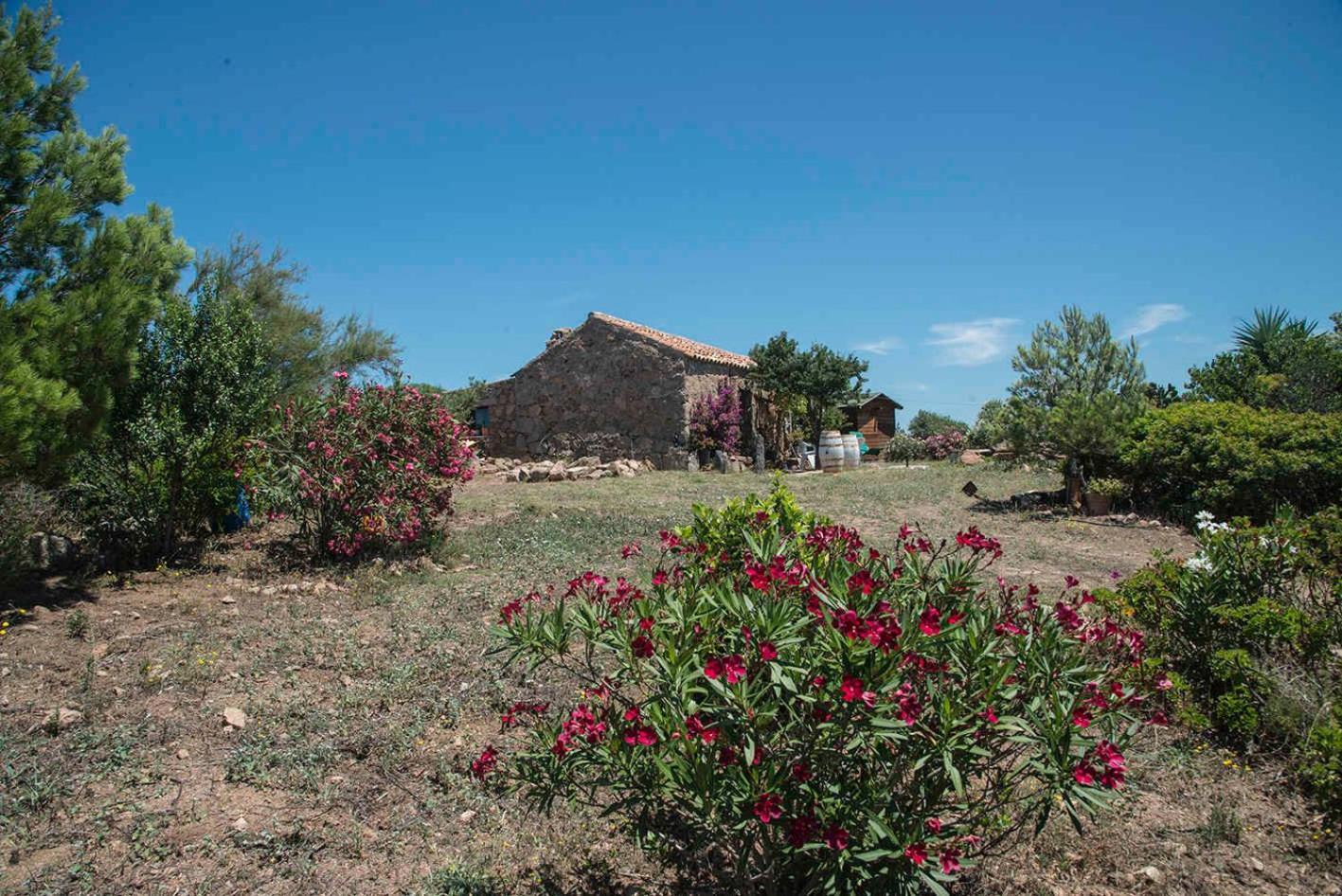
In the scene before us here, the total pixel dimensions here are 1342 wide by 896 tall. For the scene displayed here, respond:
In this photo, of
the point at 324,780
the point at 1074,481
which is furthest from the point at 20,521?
the point at 1074,481

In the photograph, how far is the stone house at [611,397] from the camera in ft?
65.7

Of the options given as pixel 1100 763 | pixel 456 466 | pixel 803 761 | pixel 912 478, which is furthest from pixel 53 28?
pixel 912 478

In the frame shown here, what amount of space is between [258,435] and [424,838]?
5829mm

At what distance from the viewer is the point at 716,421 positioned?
66.8 feet

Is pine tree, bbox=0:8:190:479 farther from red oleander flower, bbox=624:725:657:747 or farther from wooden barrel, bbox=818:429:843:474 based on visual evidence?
wooden barrel, bbox=818:429:843:474

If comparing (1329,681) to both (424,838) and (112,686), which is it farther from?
(112,686)

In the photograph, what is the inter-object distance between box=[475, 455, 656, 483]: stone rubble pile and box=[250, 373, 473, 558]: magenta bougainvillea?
9.30 meters

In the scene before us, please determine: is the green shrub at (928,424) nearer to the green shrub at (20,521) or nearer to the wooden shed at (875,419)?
the wooden shed at (875,419)

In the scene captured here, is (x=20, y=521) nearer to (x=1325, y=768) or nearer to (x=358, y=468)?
(x=358, y=468)

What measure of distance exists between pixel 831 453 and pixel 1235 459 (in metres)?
12.0

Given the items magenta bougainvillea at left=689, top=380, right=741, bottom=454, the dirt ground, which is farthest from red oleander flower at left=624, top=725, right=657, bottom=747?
magenta bougainvillea at left=689, top=380, right=741, bottom=454

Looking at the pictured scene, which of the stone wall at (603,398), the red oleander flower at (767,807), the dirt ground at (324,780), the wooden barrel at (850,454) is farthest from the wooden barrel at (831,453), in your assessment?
the red oleander flower at (767,807)

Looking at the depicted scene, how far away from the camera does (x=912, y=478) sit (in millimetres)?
18219

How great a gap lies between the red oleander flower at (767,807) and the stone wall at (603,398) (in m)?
17.8
